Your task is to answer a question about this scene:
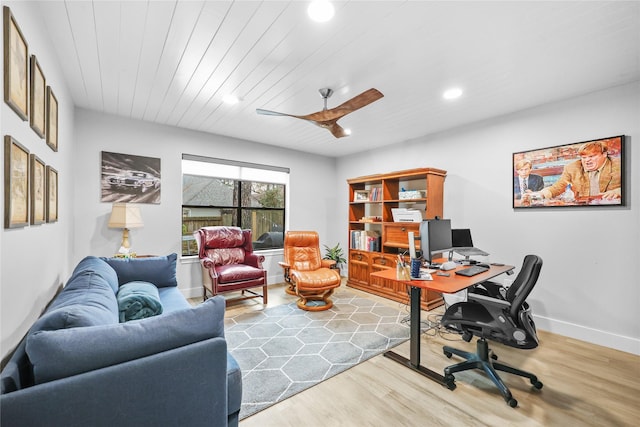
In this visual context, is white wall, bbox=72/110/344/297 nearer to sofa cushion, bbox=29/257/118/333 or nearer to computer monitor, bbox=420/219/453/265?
sofa cushion, bbox=29/257/118/333

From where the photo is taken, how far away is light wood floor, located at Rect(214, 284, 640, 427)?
1.74 m

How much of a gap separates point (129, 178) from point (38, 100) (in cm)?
219

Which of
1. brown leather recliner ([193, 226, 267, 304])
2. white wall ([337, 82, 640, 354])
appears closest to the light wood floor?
Result: white wall ([337, 82, 640, 354])

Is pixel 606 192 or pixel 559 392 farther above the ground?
pixel 606 192

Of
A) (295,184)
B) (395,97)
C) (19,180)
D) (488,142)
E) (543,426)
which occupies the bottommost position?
(543,426)

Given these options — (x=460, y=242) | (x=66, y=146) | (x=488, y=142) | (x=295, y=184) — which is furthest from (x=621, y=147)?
(x=66, y=146)

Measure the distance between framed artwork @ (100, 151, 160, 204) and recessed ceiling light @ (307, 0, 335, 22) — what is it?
3.13 meters

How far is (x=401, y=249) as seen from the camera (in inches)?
173

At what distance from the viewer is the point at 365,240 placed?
471cm

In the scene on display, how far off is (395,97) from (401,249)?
235cm

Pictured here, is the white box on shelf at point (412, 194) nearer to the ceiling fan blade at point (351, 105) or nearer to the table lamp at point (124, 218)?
the ceiling fan blade at point (351, 105)

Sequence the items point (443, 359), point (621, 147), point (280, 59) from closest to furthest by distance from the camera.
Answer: point (280, 59) < point (443, 359) < point (621, 147)

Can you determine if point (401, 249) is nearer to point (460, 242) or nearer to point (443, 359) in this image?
point (460, 242)

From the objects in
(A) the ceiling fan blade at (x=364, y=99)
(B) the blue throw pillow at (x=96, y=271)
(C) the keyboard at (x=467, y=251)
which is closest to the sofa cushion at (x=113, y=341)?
(B) the blue throw pillow at (x=96, y=271)
